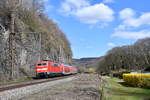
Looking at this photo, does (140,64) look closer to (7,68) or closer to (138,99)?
(7,68)

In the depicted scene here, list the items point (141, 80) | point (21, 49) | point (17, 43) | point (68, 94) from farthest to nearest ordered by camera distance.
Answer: point (21, 49) → point (17, 43) → point (141, 80) → point (68, 94)

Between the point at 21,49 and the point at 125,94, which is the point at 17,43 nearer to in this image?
the point at 21,49

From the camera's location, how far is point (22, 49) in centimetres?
3719

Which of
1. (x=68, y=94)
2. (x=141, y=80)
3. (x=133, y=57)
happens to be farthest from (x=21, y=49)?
(x=133, y=57)

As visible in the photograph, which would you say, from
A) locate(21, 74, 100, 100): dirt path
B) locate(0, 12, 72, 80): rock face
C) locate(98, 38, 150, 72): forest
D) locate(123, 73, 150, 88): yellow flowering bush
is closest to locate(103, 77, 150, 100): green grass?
locate(21, 74, 100, 100): dirt path

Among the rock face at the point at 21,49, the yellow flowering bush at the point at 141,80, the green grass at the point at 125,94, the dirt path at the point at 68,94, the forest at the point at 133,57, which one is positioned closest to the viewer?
the dirt path at the point at 68,94

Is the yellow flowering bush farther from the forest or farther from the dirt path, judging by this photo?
the forest

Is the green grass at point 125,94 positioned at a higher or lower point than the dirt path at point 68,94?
lower

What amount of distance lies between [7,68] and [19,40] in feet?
29.3

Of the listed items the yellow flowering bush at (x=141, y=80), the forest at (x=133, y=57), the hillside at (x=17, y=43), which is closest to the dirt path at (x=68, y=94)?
the yellow flowering bush at (x=141, y=80)

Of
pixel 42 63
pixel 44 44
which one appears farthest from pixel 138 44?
pixel 42 63

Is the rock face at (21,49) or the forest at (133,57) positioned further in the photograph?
the forest at (133,57)

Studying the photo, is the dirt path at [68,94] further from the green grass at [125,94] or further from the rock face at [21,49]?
the rock face at [21,49]

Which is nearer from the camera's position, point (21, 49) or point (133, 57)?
point (21, 49)
